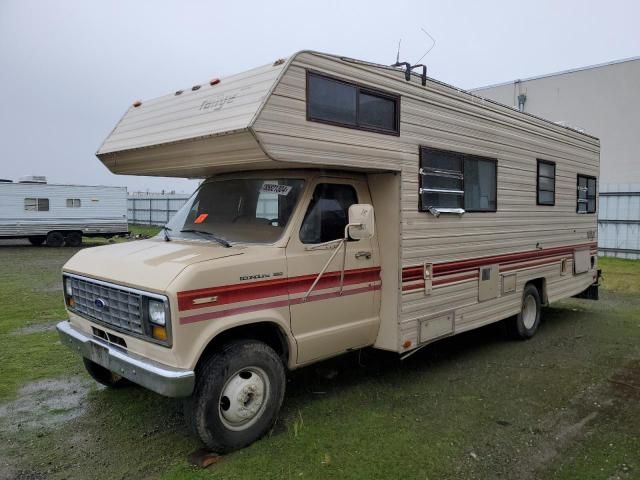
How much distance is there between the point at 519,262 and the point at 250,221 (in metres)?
4.03

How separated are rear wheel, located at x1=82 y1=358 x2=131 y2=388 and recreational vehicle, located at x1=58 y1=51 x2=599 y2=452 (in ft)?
0.05

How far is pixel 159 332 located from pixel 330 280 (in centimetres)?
158

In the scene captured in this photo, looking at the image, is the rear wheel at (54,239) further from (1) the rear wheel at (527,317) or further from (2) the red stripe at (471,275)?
(2) the red stripe at (471,275)

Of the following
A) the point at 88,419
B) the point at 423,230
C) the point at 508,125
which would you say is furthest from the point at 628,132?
the point at 88,419

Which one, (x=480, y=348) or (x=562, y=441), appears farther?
(x=480, y=348)

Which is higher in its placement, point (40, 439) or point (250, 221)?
point (250, 221)

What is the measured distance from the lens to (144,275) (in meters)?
3.90

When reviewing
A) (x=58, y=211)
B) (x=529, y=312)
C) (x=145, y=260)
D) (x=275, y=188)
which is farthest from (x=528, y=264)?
(x=58, y=211)

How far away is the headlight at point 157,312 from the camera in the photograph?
367 centimetres

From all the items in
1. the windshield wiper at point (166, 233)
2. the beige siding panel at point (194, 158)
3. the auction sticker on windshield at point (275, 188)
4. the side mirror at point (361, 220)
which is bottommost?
the windshield wiper at point (166, 233)

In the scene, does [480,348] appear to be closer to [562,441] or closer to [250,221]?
[562,441]

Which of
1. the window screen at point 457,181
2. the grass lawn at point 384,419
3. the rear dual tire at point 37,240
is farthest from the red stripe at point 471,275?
the rear dual tire at point 37,240

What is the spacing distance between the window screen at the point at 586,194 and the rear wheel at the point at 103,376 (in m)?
7.36

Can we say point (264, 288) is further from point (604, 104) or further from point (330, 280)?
point (604, 104)
